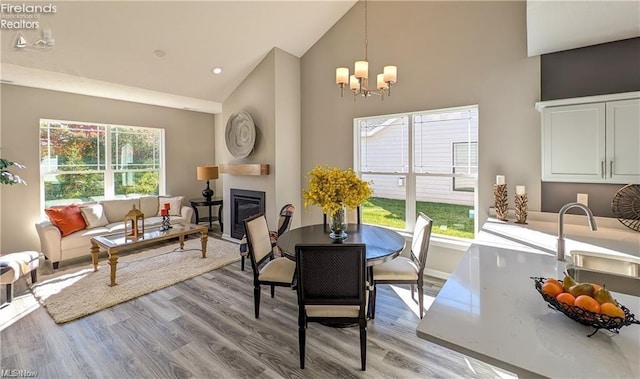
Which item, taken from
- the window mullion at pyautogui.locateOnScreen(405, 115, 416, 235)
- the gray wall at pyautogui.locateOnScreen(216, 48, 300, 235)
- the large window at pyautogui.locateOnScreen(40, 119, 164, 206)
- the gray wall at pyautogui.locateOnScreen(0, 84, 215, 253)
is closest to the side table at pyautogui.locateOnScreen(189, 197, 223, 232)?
the large window at pyautogui.locateOnScreen(40, 119, 164, 206)

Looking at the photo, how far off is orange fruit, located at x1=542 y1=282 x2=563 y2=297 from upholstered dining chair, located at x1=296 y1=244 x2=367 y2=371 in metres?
1.00

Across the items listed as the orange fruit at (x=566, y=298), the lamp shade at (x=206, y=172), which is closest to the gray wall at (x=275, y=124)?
the lamp shade at (x=206, y=172)

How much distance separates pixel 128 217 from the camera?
376 centimetres

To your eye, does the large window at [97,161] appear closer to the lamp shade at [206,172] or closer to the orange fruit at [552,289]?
the lamp shade at [206,172]

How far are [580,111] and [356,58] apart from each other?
2804 mm

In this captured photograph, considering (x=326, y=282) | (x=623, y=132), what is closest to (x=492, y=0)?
(x=623, y=132)

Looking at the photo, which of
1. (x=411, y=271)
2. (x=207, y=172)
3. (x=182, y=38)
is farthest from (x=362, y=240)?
(x=207, y=172)

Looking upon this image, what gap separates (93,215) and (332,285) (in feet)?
14.6

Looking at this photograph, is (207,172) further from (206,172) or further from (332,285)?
(332,285)

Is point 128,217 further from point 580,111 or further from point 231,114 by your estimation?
point 580,111

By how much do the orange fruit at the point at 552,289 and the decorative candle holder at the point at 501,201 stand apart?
2140mm

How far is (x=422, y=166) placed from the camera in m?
3.85

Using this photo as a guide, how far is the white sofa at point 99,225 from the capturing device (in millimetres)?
3936

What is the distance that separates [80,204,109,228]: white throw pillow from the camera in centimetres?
444
